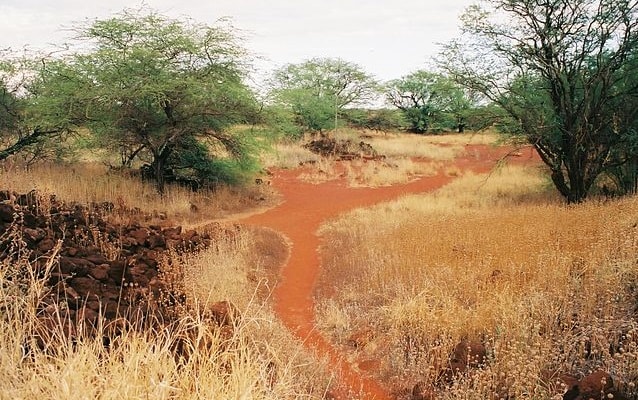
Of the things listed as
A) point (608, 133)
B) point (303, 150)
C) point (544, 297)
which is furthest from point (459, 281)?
point (303, 150)

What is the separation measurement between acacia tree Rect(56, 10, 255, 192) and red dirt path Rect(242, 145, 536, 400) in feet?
10.1

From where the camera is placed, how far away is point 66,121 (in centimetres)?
1166

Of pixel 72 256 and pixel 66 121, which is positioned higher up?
pixel 66 121

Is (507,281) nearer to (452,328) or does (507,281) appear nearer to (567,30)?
(452,328)

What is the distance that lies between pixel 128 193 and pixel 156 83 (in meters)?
2.70

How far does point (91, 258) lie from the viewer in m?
5.48

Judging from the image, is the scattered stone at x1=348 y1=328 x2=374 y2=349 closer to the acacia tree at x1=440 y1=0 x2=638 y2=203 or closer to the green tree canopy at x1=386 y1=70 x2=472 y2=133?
the acacia tree at x1=440 y1=0 x2=638 y2=203

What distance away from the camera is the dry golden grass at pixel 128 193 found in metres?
10.2

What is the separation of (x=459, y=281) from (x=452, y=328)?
1221mm

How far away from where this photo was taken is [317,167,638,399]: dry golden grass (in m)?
3.78

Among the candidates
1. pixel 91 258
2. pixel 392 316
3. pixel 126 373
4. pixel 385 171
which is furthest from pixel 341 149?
pixel 126 373

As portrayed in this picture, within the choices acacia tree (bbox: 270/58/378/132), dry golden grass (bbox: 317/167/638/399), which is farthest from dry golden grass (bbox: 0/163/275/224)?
acacia tree (bbox: 270/58/378/132)

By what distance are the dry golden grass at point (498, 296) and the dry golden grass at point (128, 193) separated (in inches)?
170

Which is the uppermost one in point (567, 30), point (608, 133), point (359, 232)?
point (567, 30)
